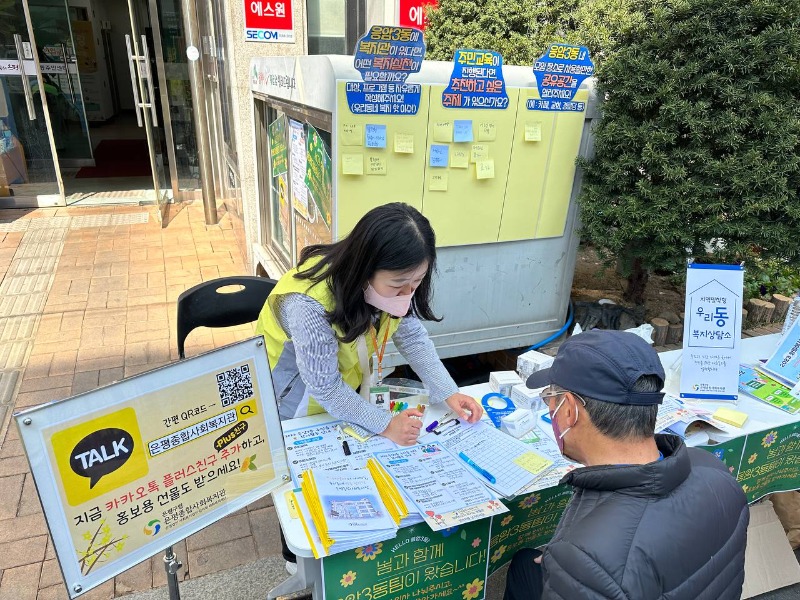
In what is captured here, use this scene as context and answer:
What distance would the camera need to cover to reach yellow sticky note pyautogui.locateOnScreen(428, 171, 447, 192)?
9.46 ft

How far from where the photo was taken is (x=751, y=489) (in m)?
2.35

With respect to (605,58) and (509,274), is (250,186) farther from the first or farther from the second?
(605,58)

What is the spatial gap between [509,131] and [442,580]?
2182mm

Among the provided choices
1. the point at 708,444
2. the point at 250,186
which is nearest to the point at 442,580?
the point at 708,444

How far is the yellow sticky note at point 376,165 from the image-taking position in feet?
8.93

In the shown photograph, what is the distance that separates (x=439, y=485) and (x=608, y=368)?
0.72 meters

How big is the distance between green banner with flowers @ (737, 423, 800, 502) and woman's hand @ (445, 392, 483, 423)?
3.53ft

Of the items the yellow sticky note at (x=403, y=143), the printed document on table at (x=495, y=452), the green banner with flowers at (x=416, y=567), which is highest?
the yellow sticky note at (x=403, y=143)

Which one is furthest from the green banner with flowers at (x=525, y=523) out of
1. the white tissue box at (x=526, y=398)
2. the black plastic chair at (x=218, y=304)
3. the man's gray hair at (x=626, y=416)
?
the black plastic chair at (x=218, y=304)

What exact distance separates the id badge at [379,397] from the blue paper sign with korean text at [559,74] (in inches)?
68.6

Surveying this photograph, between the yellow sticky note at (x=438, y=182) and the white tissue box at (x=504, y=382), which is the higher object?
the yellow sticky note at (x=438, y=182)

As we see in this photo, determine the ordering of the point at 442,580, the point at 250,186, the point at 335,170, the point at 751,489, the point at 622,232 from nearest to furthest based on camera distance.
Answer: the point at 442,580, the point at 751,489, the point at 335,170, the point at 622,232, the point at 250,186

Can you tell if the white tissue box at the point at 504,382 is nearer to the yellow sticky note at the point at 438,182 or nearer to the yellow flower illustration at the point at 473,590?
the yellow flower illustration at the point at 473,590

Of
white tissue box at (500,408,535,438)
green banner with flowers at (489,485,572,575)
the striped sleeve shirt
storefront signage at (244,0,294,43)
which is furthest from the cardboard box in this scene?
storefront signage at (244,0,294,43)
